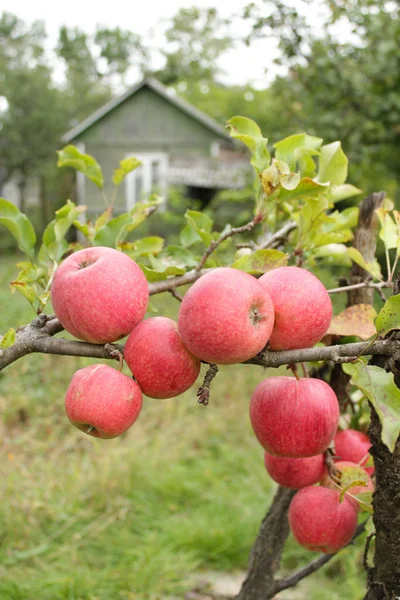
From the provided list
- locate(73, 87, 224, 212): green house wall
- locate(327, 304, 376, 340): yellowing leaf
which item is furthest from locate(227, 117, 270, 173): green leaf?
locate(73, 87, 224, 212): green house wall

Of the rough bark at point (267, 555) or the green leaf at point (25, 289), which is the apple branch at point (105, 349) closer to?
the green leaf at point (25, 289)

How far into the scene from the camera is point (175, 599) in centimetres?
203

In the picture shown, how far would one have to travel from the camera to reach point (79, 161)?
1032 mm

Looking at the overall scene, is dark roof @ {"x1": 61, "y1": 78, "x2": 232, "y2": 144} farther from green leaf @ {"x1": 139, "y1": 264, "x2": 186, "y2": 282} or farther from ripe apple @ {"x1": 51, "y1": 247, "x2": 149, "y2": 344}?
ripe apple @ {"x1": 51, "y1": 247, "x2": 149, "y2": 344}

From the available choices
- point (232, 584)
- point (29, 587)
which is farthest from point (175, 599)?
point (29, 587)

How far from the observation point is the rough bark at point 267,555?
115 cm

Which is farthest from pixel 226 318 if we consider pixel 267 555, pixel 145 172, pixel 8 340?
pixel 145 172

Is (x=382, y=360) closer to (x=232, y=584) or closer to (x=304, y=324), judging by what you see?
(x=304, y=324)

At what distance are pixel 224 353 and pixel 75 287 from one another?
19 cm

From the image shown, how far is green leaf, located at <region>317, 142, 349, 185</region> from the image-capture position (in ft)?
2.99

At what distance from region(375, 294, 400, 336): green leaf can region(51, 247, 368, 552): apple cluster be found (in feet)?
0.21

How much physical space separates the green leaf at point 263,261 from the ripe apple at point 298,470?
11.1 inches

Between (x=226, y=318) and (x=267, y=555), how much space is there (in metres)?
0.78

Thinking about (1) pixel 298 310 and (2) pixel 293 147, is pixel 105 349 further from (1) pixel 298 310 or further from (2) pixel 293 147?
(2) pixel 293 147
